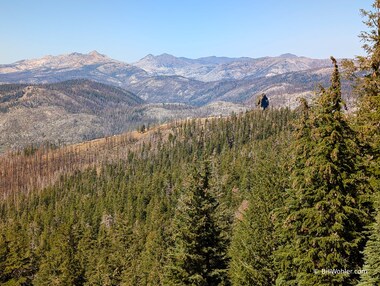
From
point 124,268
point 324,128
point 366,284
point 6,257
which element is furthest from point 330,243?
point 6,257

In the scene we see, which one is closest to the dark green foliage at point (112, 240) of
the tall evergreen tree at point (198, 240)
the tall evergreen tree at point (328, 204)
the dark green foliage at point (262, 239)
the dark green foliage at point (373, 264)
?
the tall evergreen tree at point (198, 240)

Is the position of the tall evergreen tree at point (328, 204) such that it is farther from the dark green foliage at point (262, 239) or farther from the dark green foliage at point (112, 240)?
the dark green foliage at point (112, 240)

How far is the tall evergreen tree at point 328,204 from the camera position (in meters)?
17.7

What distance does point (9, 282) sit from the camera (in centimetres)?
6875

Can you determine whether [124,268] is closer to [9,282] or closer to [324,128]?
[9,282]

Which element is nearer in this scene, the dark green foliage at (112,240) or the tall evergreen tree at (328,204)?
the tall evergreen tree at (328,204)

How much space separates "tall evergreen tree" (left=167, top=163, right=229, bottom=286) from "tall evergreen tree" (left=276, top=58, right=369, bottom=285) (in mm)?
5711

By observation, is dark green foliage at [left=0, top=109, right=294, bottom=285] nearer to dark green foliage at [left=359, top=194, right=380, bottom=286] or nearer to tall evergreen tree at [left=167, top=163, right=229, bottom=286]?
tall evergreen tree at [left=167, top=163, right=229, bottom=286]

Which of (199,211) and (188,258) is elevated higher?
(199,211)

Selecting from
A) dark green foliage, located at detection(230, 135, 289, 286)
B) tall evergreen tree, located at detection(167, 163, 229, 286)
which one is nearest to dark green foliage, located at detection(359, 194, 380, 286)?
dark green foliage, located at detection(230, 135, 289, 286)

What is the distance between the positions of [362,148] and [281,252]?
26.9 ft

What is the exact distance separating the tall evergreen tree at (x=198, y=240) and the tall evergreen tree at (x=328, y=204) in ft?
18.7

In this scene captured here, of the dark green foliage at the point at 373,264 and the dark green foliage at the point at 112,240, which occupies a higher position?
the dark green foliage at the point at 373,264

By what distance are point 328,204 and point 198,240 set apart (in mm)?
9989
